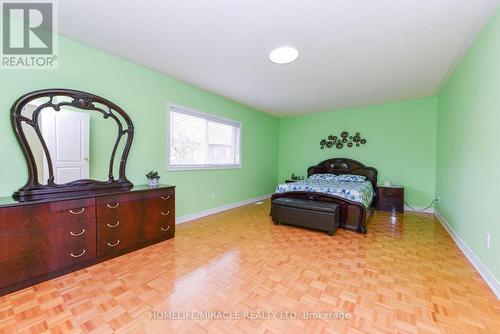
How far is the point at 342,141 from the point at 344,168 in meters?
0.72

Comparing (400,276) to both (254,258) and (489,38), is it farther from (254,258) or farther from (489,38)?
(489,38)

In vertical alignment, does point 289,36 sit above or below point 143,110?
above

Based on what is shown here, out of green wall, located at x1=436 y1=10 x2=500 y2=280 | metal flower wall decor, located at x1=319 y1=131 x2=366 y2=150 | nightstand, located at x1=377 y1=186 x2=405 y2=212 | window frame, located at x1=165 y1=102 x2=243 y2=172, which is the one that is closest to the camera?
green wall, located at x1=436 y1=10 x2=500 y2=280

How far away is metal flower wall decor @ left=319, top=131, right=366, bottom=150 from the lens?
5159mm

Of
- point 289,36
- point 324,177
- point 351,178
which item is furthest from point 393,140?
point 289,36

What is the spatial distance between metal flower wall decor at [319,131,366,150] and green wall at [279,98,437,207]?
0.34 ft

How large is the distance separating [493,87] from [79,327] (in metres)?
3.88

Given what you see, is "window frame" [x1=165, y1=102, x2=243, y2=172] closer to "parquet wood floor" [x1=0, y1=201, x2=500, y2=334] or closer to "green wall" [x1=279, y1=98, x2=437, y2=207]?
"parquet wood floor" [x1=0, y1=201, x2=500, y2=334]

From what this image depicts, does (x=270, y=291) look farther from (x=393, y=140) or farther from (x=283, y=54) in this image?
(x=393, y=140)

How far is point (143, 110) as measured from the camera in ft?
10.2

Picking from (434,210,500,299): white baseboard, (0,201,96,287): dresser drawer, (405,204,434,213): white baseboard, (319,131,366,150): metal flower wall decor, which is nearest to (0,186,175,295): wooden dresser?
(0,201,96,287): dresser drawer

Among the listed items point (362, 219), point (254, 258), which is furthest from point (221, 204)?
point (362, 219)

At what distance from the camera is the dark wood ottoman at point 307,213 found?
306 cm

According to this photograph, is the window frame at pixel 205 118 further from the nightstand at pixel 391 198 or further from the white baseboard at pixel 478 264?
the white baseboard at pixel 478 264
